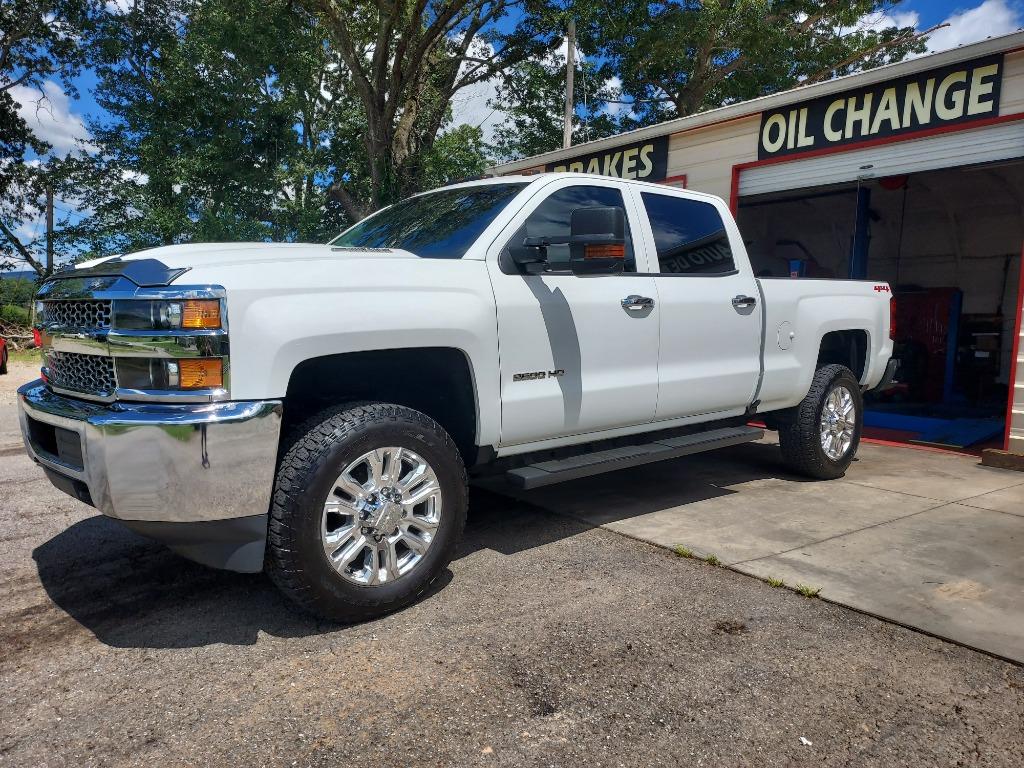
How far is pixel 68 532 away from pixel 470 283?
286 cm

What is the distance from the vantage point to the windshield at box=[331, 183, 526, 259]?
3.81 m

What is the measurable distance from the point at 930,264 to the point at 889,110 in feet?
27.3

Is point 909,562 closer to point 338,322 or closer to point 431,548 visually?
point 431,548

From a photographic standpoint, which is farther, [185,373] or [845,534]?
[845,534]

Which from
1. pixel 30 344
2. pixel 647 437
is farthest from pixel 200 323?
pixel 30 344

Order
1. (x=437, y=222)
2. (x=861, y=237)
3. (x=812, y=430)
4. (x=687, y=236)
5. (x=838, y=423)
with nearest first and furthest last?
(x=437, y=222)
(x=687, y=236)
(x=812, y=430)
(x=838, y=423)
(x=861, y=237)

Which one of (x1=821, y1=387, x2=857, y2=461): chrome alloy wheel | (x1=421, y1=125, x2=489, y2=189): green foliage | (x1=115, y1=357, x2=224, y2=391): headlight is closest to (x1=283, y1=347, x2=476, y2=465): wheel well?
(x1=115, y1=357, x2=224, y2=391): headlight

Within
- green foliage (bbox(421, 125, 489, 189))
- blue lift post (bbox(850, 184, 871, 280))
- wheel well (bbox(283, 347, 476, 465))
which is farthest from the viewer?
green foliage (bbox(421, 125, 489, 189))

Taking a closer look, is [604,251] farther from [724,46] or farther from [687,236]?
[724,46]

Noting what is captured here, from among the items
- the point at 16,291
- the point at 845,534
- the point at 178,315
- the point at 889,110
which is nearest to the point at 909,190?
the point at 889,110

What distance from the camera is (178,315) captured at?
270 cm

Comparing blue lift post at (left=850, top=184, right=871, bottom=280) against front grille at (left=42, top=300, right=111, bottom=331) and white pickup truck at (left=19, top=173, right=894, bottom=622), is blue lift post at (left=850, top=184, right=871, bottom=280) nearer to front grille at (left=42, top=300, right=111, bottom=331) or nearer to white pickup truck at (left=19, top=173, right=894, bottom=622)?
white pickup truck at (left=19, top=173, right=894, bottom=622)

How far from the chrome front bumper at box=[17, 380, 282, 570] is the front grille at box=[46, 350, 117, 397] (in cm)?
10

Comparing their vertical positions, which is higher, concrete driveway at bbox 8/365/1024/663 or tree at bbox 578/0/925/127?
tree at bbox 578/0/925/127
